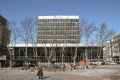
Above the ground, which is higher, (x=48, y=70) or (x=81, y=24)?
(x=81, y=24)

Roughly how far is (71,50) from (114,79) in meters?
53.3

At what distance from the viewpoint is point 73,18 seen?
104 meters

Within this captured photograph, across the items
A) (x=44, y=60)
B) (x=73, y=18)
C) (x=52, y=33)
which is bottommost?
(x=44, y=60)

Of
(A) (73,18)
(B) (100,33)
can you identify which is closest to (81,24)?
(B) (100,33)

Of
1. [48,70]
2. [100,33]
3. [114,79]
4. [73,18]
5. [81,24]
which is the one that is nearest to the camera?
[114,79]

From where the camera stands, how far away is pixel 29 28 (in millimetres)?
51094

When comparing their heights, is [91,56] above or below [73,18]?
below

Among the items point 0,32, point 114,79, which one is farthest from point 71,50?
point 114,79

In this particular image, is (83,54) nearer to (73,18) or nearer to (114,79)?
(73,18)

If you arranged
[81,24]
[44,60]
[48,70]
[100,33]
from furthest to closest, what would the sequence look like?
[44,60], [100,33], [81,24], [48,70]

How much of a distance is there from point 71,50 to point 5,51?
27.6 m

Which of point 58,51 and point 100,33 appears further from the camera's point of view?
point 58,51

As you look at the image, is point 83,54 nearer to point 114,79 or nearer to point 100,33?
point 100,33

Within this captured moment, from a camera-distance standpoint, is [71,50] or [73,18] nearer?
[71,50]
